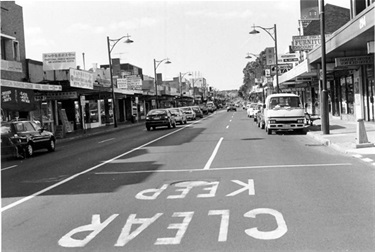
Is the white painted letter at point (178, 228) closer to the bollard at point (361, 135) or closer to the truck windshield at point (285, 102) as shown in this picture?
the bollard at point (361, 135)

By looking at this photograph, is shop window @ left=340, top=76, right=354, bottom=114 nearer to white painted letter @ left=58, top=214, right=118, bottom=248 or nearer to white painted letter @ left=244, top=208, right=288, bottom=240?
white painted letter @ left=244, top=208, right=288, bottom=240

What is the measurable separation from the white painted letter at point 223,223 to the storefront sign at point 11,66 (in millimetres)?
26695

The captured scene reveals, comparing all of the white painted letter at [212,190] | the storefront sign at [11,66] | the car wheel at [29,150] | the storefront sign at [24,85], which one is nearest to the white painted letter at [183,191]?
the white painted letter at [212,190]

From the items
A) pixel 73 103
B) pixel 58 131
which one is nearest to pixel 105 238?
pixel 58 131

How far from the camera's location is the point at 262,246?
559 centimetres

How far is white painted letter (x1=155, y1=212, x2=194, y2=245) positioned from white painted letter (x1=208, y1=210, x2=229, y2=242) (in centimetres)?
39

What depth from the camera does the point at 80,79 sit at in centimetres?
3475

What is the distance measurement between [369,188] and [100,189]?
17.4ft

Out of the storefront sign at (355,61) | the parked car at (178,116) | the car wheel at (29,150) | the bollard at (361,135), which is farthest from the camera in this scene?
the parked car at (178,116)

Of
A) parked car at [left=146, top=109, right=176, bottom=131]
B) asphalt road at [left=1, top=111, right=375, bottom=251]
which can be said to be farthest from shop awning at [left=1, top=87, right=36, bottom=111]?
asphalt road at [left=1, top=111, right=375, bottom=251]

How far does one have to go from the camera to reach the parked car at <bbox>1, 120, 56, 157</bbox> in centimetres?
1842

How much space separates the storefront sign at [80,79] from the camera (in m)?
33.0

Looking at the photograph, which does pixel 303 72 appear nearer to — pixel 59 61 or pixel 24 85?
pixel 59 61

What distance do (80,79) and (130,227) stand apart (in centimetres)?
2937
